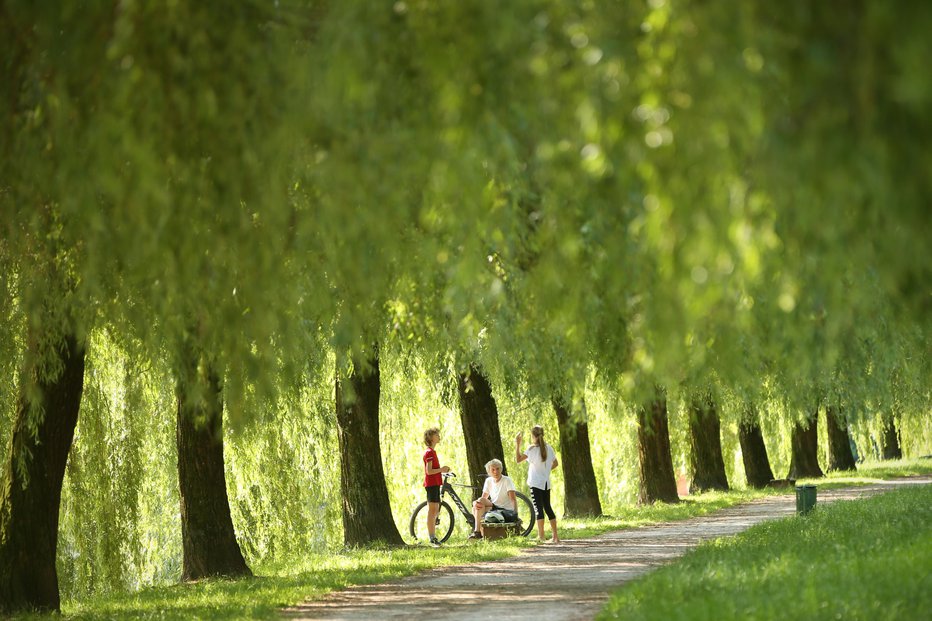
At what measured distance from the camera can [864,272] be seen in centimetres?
950

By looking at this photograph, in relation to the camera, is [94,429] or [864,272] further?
[94,429]

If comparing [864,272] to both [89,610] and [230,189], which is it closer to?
[230,189]

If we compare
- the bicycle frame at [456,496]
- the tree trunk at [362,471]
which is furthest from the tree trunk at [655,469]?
the tree trunk at [362,471]

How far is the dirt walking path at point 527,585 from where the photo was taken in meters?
10.6

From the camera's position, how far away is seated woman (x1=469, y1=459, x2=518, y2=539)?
59.4 feet

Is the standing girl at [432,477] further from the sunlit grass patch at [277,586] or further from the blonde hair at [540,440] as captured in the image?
the blonde hair at [540,440]

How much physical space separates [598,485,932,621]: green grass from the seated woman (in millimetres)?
3684

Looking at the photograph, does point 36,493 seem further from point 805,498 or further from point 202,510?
point 805,498

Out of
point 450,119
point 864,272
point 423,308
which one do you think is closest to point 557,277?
point 450,119

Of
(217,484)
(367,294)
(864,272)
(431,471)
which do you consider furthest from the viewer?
(431,471)

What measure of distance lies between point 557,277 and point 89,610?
807 cm

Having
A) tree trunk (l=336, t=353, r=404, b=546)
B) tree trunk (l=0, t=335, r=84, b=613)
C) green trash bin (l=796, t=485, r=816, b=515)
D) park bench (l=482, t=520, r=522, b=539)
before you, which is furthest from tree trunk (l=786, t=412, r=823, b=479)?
tree trunk (l=0, t=335, r=84, b=613)

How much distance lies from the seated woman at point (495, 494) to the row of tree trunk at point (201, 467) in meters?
1.43

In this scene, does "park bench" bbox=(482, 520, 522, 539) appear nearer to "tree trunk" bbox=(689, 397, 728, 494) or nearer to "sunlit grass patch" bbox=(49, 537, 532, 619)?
"sunlit grass patch" bbox=(49, 537, 532, 619)
